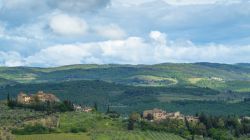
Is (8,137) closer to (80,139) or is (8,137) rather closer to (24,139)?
(24,139)

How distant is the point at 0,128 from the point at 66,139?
24.7 m

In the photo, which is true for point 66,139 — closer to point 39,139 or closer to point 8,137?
point 39,139

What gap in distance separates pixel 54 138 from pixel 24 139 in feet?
38.5

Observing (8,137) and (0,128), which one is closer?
(8,137)

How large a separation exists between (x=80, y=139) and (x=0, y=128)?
97.7ft

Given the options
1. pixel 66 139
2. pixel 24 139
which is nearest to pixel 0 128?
pixel 24 139

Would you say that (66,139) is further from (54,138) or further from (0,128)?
(0,128)

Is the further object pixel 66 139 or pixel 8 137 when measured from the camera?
pixel 66 139

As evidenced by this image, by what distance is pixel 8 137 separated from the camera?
18412cm

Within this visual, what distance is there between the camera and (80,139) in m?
198

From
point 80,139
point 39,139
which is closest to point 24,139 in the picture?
point 39,139

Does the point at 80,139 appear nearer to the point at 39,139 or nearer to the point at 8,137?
the point at 39,139

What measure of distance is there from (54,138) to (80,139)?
31.8 ft

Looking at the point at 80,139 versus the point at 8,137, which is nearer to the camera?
the point at 8,137
